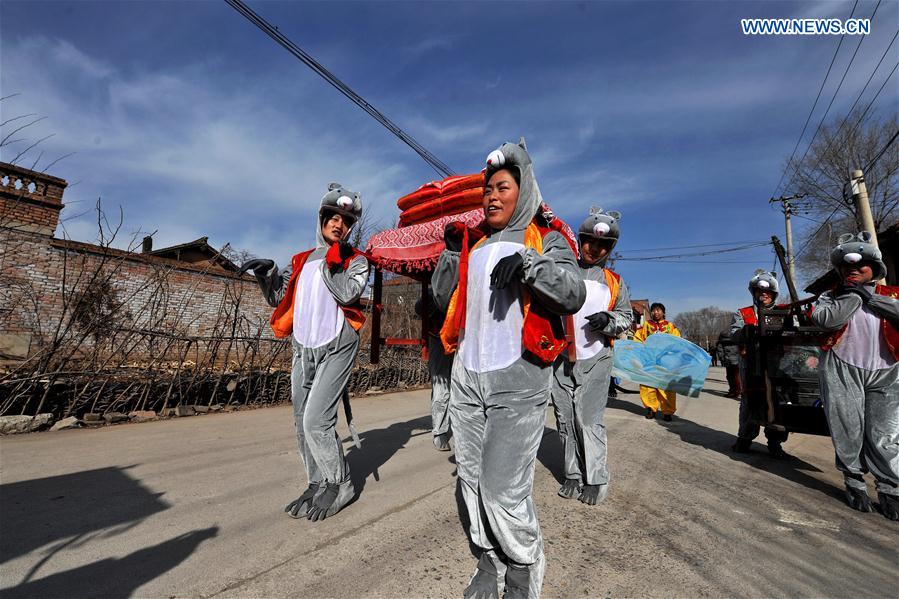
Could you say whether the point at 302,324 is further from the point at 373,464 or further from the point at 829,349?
the point at 829,349

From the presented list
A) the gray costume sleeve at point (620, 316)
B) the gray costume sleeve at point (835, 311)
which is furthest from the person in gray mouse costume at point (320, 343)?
the gray costume sleeve at point (835, 311)

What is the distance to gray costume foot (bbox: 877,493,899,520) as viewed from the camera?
3076 millimetres

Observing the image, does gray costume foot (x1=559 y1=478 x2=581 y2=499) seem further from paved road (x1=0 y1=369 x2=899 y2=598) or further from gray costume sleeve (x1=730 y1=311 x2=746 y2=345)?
gray costume sleeve (x1=730 y1=311 x2=746 y2=345)

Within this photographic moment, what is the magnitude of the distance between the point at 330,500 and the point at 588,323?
224 centimetres

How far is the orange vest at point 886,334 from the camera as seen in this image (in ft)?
10.6

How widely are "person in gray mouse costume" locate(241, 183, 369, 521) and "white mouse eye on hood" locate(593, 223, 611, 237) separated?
191 cm

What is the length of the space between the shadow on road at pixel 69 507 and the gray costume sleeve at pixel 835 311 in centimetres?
490

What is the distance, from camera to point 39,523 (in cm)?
249

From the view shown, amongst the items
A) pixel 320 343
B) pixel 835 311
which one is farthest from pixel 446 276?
pixel 835 311

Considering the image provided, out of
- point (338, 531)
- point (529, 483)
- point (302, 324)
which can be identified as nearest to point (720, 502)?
point (529, 483)

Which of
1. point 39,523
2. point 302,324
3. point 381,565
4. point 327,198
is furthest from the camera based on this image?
point 327,198

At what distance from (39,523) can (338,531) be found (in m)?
1.70

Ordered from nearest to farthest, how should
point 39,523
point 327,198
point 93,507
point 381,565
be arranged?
point 381,565 < point 39,523 < point 93,507 < point 327,198

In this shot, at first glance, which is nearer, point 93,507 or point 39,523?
point 39,523
